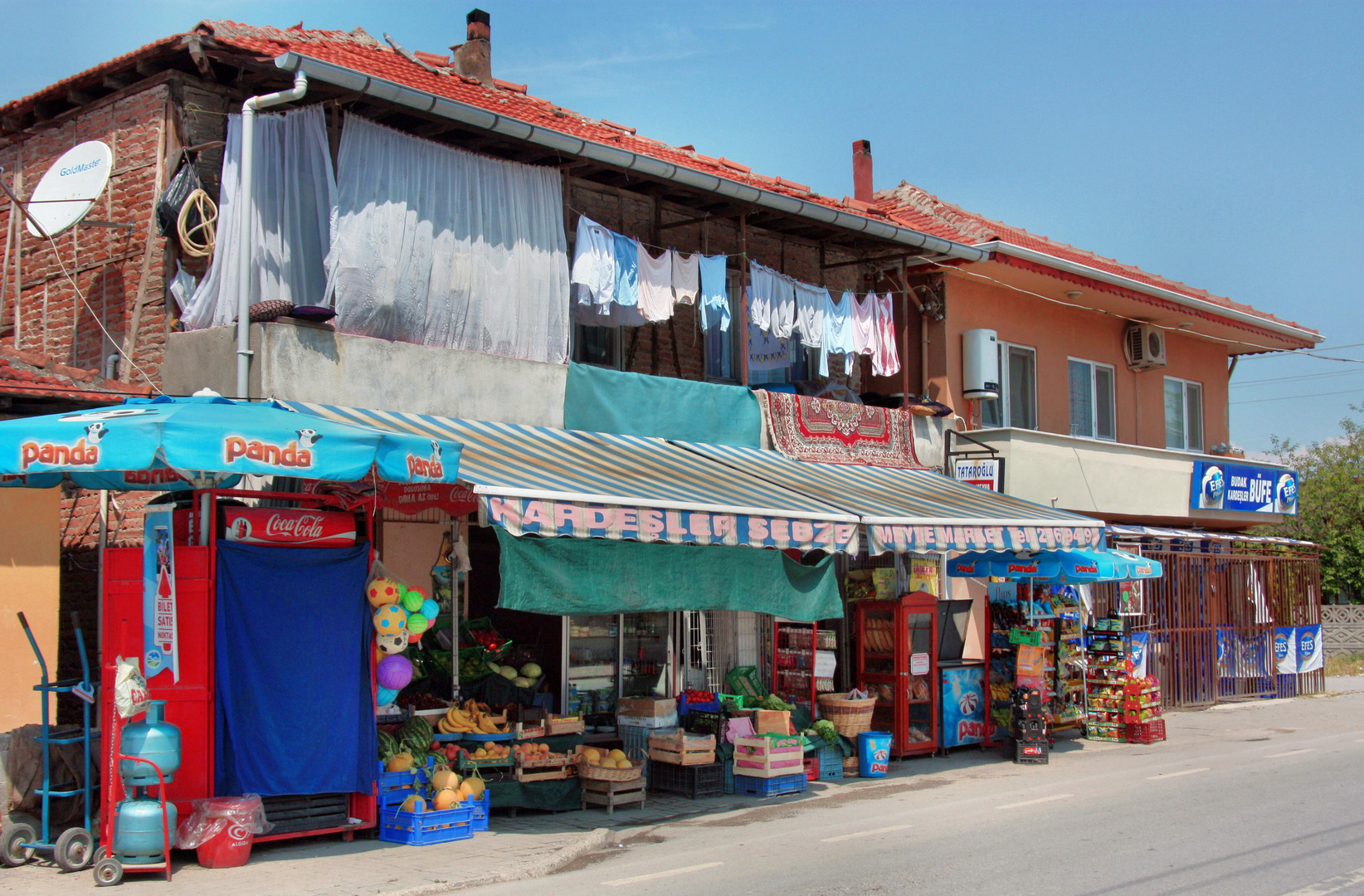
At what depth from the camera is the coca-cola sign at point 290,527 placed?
29.8 ft

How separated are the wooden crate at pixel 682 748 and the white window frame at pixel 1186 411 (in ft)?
46.3

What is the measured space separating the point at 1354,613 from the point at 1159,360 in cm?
1602

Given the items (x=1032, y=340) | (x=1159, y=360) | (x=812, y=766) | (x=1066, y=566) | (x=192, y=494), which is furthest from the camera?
(x=1159, y=360)

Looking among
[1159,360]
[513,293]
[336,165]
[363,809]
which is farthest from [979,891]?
[1159,360]

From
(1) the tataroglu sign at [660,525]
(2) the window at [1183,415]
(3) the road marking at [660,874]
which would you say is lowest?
(3) the road marking at [660,874]

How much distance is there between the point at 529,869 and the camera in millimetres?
8797

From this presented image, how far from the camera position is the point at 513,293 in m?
12.2

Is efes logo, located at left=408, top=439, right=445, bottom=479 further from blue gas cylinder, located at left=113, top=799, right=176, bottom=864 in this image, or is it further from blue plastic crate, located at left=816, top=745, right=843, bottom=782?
blue plastic crate, located at left=816, top=745, right=843, bottom=782

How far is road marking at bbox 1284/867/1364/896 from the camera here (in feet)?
26.1

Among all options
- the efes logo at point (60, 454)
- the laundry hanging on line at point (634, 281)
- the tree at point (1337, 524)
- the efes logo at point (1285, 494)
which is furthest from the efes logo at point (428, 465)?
the tree at point (1337, 524)

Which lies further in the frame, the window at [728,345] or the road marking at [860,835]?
the window at [728,345]

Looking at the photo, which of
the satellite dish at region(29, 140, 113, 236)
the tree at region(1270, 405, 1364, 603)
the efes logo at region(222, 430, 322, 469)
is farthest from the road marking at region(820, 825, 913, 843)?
the tree at region(1270, 405, 1364, 603)

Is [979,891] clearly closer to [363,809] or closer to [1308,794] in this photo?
[363,809]

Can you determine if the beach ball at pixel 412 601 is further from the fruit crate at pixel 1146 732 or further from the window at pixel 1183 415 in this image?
the window at pixel 1183 415
